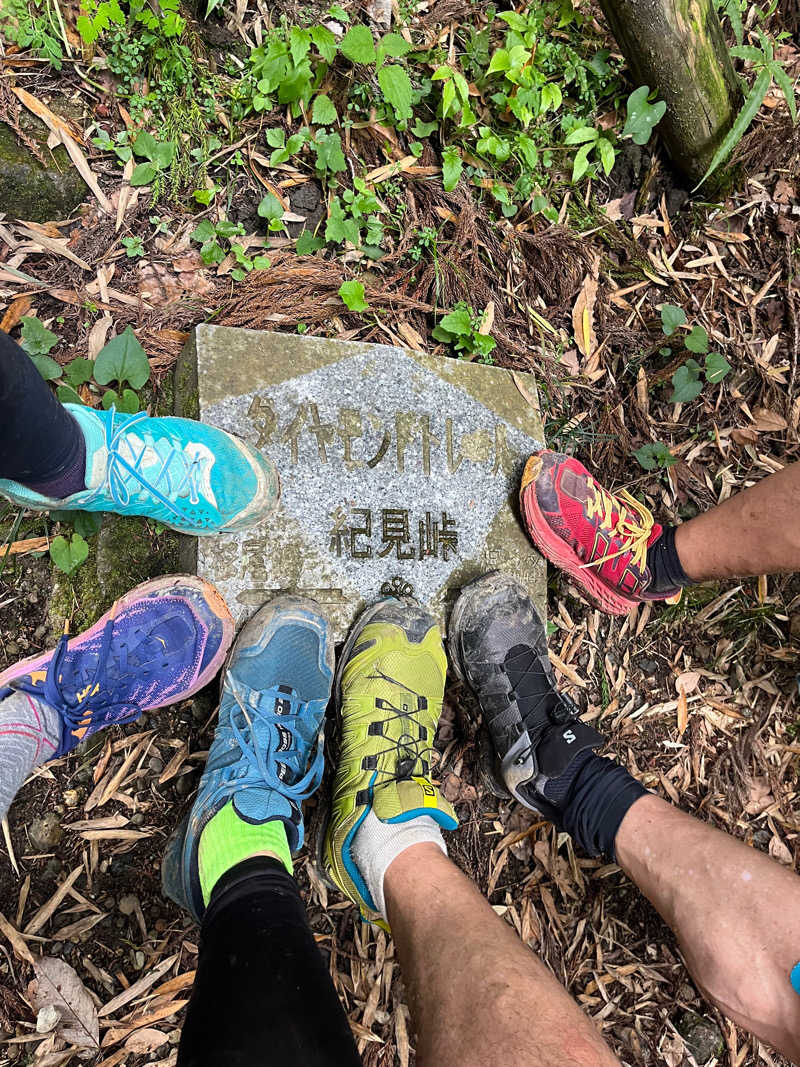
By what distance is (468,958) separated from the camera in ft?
4.80

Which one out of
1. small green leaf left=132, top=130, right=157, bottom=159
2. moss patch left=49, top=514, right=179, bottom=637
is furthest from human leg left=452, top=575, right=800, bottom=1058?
small green leaf left=132, top=130, right=157, bottom=159

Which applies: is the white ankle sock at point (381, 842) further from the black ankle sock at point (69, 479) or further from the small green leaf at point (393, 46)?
the small green leaf at point (393, 46)

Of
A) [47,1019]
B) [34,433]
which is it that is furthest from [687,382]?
[47,1019]

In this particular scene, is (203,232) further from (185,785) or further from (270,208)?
(185,785)

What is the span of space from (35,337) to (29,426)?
0.72m

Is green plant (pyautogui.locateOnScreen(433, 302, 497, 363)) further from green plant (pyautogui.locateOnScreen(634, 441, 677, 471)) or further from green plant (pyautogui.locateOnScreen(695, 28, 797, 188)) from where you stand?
green plant (pyautogui.locateOnScreen(695, 28, 797, 188))

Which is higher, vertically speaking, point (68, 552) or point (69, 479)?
point (69, 479)

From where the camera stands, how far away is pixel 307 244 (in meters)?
2.32

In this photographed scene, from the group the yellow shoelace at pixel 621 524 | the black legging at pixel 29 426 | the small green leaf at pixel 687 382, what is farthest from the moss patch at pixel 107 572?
the small green leaf at pixel 687 382

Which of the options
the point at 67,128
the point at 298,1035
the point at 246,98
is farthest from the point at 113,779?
the point at 246,98

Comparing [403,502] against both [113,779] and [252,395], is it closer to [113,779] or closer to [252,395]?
[252,395]

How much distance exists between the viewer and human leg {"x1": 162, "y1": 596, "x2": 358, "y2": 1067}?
3.98ft

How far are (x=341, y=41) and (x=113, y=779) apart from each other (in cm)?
242

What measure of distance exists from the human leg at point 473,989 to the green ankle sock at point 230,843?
327 mm
